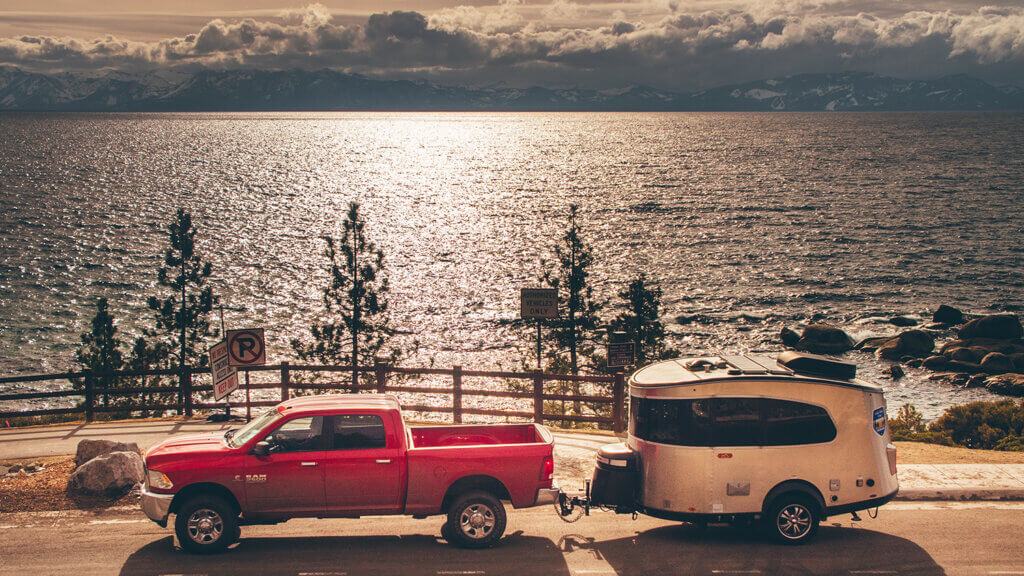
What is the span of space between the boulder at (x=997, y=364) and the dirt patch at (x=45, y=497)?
48.3m

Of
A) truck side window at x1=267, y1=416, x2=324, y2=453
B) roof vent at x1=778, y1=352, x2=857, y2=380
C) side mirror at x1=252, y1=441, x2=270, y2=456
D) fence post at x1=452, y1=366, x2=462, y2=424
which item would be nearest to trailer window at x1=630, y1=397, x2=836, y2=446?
roof vent at x1=778, y1=352, x2=857, y2=380

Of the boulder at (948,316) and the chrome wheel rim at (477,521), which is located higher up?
the boulder at (948,316)

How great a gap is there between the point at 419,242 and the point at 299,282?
22.6 m

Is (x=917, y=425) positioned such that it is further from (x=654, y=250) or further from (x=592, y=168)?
(x=592, y=168)

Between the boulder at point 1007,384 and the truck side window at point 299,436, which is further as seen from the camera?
the boulder at point 1007,384

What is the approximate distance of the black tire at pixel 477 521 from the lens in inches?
440

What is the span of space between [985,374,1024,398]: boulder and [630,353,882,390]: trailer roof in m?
39.0

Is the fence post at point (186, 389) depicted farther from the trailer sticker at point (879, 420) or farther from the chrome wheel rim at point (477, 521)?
the trailer sticker at point (879, 420)

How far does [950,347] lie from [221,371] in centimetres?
4776

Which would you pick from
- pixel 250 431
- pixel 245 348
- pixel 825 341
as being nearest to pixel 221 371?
pixel 245 348

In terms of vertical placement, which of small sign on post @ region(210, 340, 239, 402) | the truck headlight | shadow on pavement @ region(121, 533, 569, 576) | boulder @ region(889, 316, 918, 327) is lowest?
shadow on pavement @ region(121, 533, 569, 576)

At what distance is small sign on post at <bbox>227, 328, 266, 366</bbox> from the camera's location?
17.7m

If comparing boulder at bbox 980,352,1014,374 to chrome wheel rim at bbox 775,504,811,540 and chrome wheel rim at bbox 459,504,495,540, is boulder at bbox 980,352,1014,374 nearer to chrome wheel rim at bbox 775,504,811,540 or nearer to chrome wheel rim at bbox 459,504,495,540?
chrome wheel rim at bbox 775,504,811,540

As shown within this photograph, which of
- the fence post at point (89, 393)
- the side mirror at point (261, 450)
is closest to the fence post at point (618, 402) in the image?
the side mirror at point (261, 450)
